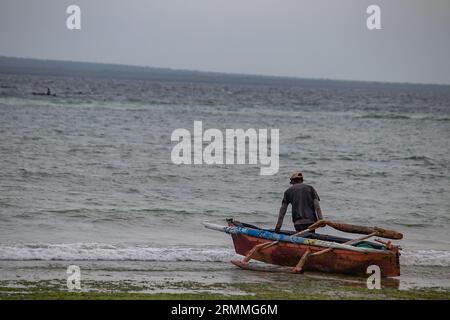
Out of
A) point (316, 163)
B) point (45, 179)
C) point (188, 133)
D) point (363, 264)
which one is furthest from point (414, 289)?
point (188, 133)

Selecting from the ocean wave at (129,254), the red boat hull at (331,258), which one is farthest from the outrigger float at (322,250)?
the ocean wave at (129,254)

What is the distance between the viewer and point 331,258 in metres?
16.2

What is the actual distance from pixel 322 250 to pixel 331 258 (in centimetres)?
23

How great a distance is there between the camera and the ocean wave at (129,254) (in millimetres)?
17266

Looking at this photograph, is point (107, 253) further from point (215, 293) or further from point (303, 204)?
point (215, 293)

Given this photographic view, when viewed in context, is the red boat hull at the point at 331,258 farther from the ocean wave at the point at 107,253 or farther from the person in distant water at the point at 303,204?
the ocean wave at the point at 107,253

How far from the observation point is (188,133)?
4862 cm

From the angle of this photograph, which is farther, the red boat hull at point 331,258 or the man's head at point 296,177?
the man's head at point 296,177

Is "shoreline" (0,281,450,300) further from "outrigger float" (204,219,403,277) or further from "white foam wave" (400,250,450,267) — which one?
"white foam wave" (400,250,450,267)

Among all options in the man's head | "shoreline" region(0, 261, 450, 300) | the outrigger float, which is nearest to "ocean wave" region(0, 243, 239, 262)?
"shoreline" region(0, 261, 450, 300)

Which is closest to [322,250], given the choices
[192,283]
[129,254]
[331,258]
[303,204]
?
[331,258]

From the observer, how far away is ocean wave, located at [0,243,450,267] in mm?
17266

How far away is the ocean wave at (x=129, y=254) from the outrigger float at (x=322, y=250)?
47.0 inches
